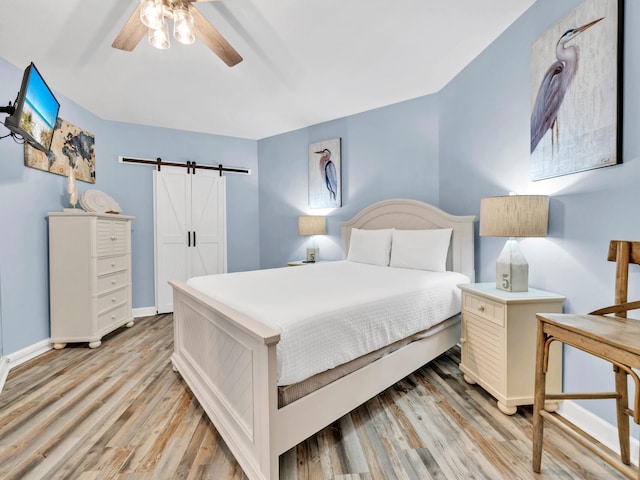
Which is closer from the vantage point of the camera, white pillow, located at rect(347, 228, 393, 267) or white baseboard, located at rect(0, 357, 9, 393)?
white baseboard, located at rect(0, 357, 9, 393)

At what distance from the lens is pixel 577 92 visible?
65.2 inches

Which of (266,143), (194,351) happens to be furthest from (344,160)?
(194,351)

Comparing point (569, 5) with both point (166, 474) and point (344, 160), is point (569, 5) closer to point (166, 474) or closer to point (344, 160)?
point (344, 160)

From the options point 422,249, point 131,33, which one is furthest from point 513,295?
point 131,33

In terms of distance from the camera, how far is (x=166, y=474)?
4.40ft

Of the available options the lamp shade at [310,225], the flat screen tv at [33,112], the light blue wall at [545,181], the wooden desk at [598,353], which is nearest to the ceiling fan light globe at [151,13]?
the flat screen tv at [33,112]

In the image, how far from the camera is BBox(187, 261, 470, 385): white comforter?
131cm

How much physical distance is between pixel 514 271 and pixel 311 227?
98.9 inches

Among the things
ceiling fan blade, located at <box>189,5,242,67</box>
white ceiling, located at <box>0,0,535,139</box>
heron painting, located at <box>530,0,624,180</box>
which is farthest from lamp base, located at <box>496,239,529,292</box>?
ceiling fan blade, located at <box>189,5,242,67</box>

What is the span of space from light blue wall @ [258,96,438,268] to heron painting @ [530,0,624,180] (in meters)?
1.31

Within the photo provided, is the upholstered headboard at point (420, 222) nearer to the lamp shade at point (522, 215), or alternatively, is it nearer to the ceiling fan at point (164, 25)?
the lamp shade at point (522, 215)

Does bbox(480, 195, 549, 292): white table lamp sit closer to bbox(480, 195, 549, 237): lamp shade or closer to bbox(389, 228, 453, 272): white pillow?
bbox(480, 195, 549, 237): lamp shade

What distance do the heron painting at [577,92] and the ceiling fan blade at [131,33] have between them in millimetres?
2437

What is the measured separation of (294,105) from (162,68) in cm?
141
